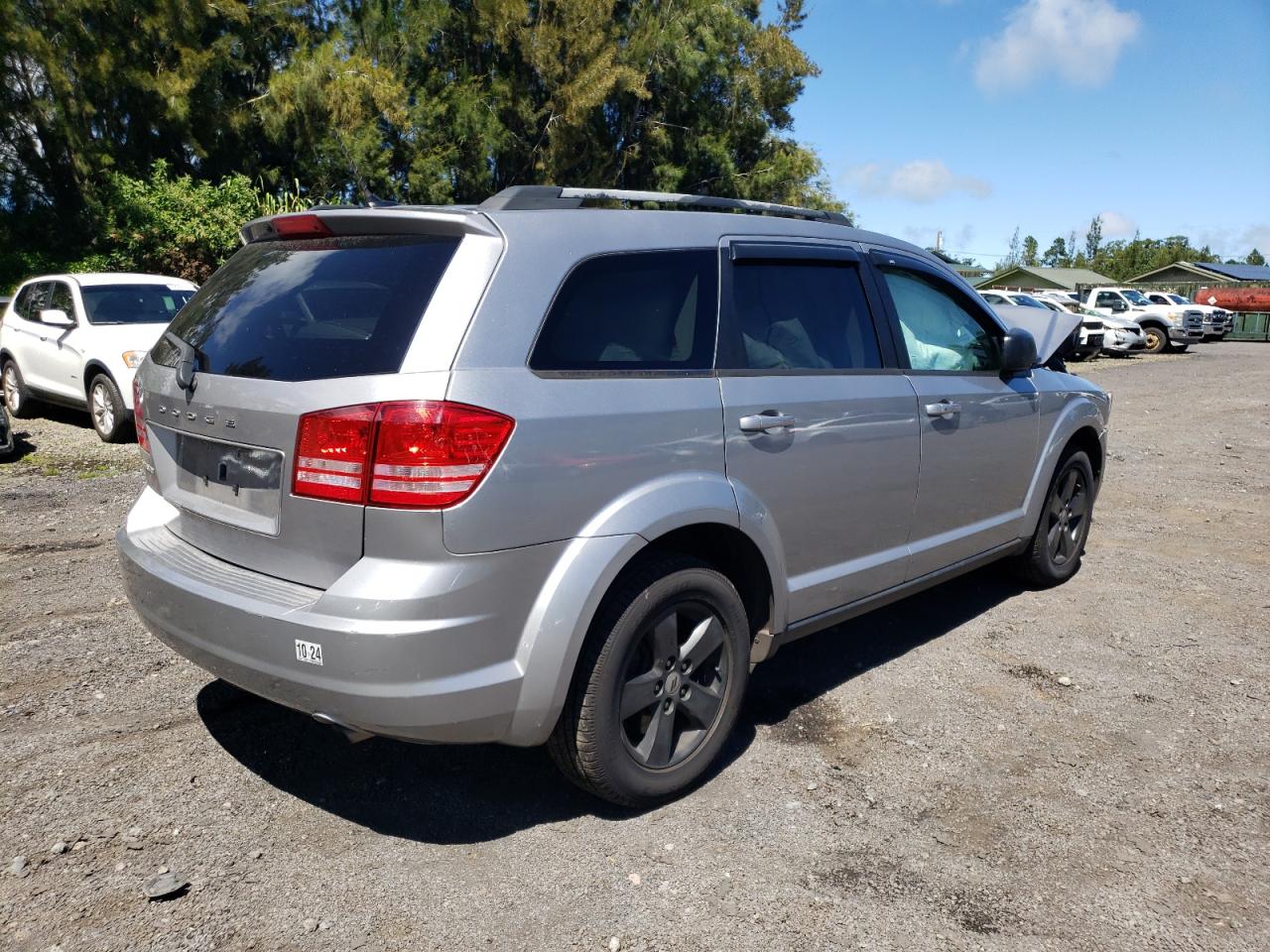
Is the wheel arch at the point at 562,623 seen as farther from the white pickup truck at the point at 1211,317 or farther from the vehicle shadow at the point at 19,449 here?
the white pickup truck at the point at 1211,317

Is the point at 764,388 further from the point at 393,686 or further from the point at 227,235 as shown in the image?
the point at 227,235

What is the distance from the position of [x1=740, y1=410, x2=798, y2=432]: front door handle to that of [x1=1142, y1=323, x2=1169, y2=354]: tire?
102ft

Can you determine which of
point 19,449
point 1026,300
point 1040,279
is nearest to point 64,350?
point 19,449

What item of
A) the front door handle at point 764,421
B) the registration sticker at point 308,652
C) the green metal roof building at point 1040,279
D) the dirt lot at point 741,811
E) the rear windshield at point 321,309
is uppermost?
the green metal roof building at point 1040,279

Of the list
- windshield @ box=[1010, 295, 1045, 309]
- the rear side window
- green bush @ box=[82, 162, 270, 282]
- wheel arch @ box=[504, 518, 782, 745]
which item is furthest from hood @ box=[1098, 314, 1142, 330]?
wheel arch @ box=[504, 518, 782, 745]

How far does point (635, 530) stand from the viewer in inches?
116

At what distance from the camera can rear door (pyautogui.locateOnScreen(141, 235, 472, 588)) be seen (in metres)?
2.70

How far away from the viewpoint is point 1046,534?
5426 mm

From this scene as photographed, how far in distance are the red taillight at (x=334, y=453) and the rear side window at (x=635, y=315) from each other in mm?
512

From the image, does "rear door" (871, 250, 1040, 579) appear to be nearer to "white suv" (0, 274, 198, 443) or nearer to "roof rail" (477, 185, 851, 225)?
"roof rail" (477, 185, 851, 225)

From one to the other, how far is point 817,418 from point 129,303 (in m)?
Answer: 9.40

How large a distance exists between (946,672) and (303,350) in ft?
10.1

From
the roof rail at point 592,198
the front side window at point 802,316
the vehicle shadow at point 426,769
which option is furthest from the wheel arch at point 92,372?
the front side window at point 802,316

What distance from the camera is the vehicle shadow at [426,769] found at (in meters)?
3.21
